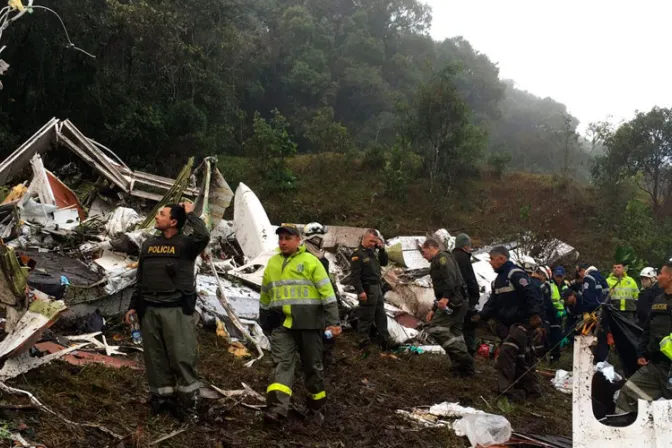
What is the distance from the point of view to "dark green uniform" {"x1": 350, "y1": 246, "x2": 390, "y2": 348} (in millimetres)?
7371

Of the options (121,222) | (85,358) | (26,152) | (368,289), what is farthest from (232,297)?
(26,152)

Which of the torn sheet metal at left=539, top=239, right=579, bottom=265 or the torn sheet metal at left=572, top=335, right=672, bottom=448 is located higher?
the torn sheet metal at left=572, top=335, right=672, bottom=448

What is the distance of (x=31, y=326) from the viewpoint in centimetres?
370

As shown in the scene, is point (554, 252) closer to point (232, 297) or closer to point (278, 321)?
point (232, 297)

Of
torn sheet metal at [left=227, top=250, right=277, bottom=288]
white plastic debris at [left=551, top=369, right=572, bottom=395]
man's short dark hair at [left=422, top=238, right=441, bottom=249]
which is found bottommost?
white plastic debris at [left=551, top=369, right=572, bottom=395]

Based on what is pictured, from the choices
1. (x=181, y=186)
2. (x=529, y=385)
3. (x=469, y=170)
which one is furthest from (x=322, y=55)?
(x=529, y=385)

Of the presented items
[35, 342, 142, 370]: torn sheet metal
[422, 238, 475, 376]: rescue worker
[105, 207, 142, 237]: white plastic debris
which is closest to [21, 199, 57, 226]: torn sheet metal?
[105, 207, 142, 237]: white plastic debris

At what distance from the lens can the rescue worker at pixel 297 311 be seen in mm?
4176

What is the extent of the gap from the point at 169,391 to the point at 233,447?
63 cm

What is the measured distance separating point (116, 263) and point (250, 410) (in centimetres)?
353

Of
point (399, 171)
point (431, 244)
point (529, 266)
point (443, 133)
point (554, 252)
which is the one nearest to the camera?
point (431, 244)

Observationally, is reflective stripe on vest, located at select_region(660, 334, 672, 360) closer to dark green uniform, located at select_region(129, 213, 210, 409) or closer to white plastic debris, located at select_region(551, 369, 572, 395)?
white plastic debris, located at select_region(551, 369, 572, 395)

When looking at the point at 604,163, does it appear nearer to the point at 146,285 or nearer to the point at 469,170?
the point at 469,170

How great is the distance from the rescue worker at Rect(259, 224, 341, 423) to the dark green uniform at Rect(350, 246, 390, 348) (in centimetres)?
303
